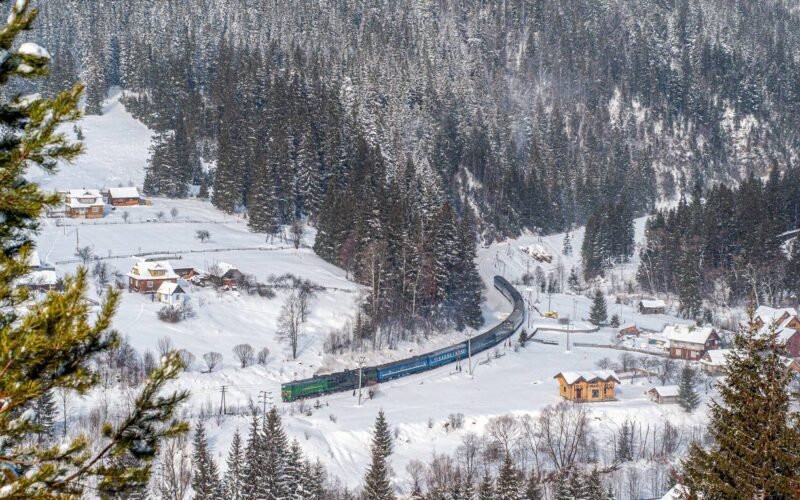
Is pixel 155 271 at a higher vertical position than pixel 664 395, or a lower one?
higher

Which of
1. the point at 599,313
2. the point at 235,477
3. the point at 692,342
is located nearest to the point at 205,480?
the point at 235,477

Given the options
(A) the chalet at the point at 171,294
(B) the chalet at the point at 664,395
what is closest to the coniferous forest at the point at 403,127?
(A) the chalet at the point at 171,294

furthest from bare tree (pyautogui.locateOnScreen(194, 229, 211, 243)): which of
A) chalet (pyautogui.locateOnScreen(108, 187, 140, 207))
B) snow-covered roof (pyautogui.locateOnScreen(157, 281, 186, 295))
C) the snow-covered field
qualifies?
snow-covered roof (pyautogui.locateOnScreen(157, 281, 186, 295))

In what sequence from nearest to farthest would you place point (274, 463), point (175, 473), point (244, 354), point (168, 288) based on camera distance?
point (274, 463), point (175, 473), point (244, 354), point (168, 288)

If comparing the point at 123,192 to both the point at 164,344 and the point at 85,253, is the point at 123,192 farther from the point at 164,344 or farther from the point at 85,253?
the point at 164,344

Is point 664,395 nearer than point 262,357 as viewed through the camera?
Yes

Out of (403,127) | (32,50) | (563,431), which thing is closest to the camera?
(32,50)

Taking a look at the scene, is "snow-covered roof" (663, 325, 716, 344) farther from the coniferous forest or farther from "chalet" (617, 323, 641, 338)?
the coniferous forest
